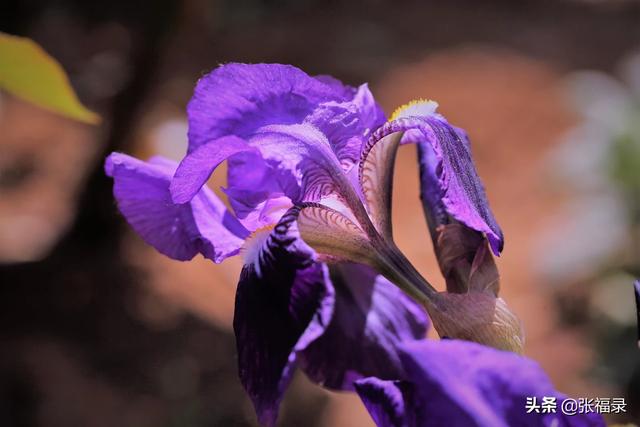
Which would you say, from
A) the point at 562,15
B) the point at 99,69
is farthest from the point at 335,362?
the point at 562,15

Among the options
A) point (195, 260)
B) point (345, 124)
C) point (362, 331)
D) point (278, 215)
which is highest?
point (345, 124)

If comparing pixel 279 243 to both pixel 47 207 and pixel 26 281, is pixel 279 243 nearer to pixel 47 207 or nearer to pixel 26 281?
pixel 26 281

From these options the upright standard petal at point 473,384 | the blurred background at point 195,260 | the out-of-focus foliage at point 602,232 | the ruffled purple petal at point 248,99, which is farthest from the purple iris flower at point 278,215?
the out-of-focus foliage at point 602,232

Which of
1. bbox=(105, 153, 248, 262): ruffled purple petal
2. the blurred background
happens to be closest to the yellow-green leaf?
bbox=(105, 153, 248, 262): ruffled purple petal

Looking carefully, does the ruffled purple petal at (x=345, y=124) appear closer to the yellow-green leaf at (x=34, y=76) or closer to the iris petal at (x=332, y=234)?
the iris petal at (x=332, y=234)

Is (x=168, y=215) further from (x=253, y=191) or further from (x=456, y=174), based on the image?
(x=456, y=174)

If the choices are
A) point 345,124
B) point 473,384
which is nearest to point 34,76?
point 345,124

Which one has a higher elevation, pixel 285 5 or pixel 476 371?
pixel 285 5
